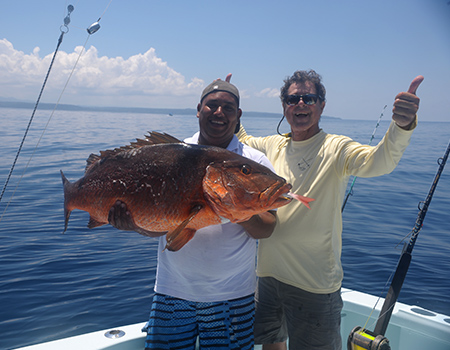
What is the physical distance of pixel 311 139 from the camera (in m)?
2.82

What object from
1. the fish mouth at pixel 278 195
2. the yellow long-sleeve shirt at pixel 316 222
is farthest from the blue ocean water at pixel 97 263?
the fish mouth at pixel 278 195

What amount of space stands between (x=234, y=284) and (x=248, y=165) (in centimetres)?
91

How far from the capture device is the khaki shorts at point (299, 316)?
104 inches

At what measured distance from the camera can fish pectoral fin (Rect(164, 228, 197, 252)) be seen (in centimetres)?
181

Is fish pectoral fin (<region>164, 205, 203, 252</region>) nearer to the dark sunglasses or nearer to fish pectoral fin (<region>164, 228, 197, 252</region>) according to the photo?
fish pectoral fin (<region>164, 228, 197, 252</region>)

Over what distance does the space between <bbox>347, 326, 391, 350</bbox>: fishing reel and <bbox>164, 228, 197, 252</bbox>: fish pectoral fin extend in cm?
181

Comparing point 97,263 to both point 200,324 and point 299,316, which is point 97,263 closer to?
point 200,324

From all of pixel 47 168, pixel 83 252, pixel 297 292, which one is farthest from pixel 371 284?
pixel 47 168

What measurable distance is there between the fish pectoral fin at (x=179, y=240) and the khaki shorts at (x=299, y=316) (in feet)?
3.95

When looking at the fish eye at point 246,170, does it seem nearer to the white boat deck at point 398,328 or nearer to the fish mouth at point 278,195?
the fish mouth at point 278,195

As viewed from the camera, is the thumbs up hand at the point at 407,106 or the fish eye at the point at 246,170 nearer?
the fish eye at the point at 246,170

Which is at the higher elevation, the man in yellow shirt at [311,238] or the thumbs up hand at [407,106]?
the thumbs up hand at [407,106]

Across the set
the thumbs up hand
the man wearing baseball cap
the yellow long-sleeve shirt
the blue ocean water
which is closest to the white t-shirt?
the man wearing baseball cap

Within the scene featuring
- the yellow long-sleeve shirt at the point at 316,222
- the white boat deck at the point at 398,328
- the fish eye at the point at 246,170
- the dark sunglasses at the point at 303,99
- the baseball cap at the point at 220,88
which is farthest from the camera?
the white boat deck at the point at 398,328
